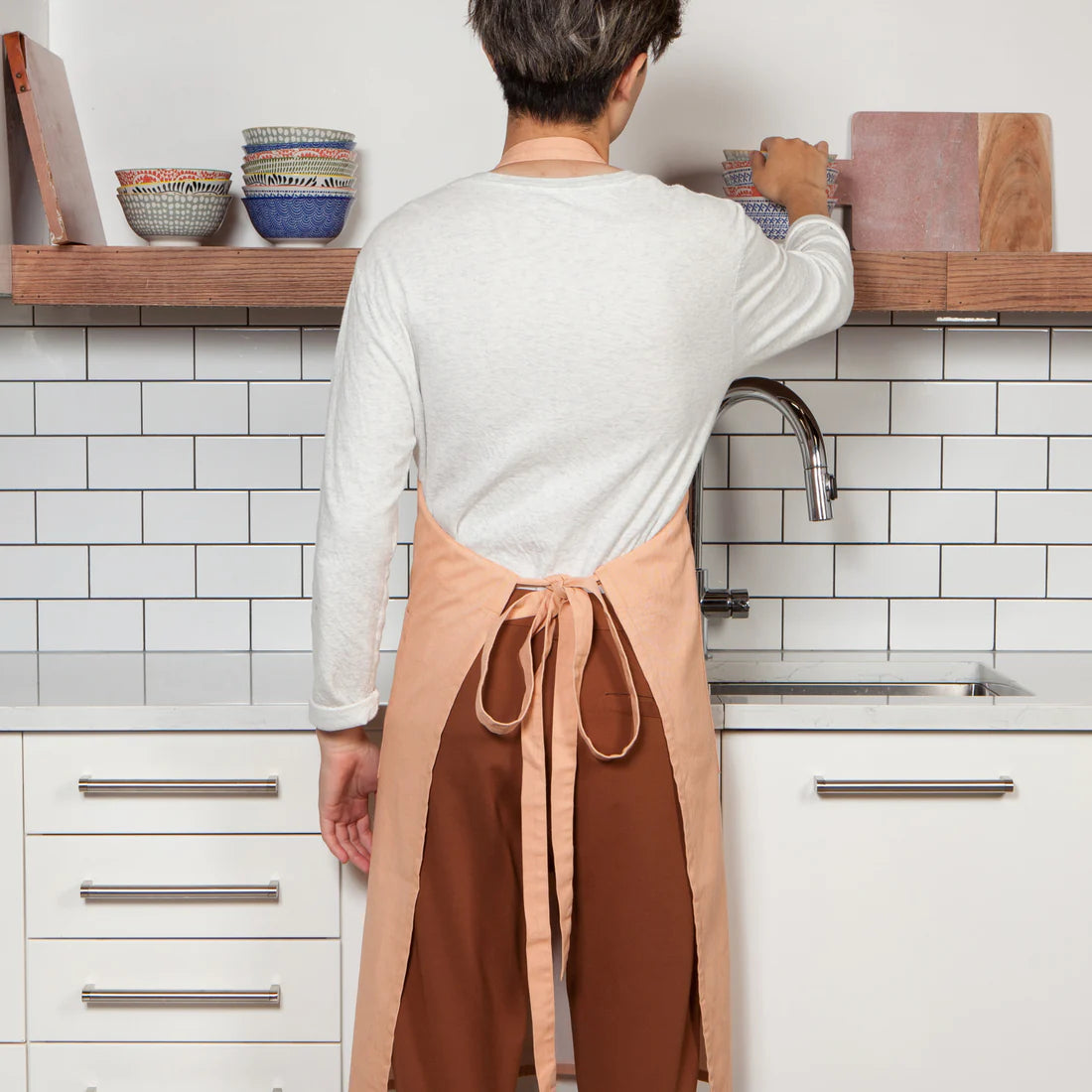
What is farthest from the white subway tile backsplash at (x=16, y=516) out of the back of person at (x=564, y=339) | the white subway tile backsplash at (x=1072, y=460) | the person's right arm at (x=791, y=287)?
the white subway tile backsplash at (x=1072, y=460)

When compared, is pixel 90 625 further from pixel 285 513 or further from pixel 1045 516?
pixel 1045 516

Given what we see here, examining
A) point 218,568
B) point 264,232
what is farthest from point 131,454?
point 264,232

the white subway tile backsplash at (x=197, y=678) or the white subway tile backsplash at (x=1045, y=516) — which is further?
the white subway tile backsplash at (x=1045, y=516)

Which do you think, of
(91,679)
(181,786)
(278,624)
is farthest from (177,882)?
(278,624)

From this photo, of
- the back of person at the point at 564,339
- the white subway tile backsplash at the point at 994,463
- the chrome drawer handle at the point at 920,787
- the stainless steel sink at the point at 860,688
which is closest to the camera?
the back of person at the point at 564,339

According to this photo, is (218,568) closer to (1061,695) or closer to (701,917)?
(701,917)

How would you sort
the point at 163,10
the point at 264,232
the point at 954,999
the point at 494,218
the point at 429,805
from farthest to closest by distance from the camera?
1. the point at 163,10
2. the point at 264,232
3. the point at 954,999
4. the point at 429,805
5. the point at 494,218

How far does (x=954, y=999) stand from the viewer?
164 centimetres

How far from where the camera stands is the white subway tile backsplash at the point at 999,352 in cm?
209

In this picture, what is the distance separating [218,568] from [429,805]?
95cm

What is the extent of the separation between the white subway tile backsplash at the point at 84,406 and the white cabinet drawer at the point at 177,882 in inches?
29.6

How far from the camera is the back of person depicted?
1.20 m

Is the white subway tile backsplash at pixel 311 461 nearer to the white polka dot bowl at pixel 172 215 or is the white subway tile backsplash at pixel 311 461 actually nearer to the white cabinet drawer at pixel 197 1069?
the white polka dot bowl at pixel 172 215

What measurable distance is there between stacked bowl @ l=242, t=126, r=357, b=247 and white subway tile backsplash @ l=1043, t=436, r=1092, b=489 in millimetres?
1239
